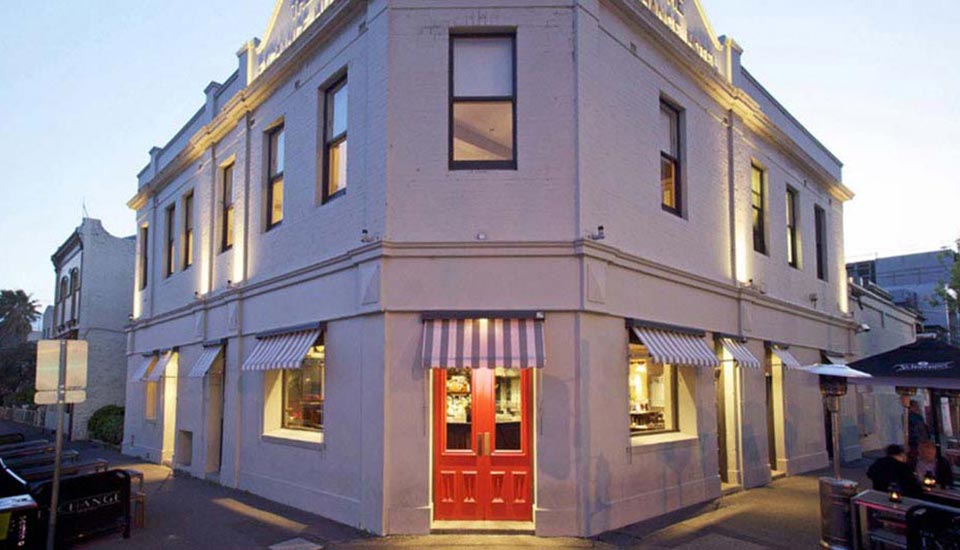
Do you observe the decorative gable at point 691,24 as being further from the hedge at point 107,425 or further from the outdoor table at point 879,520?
the hedge at point 107,425

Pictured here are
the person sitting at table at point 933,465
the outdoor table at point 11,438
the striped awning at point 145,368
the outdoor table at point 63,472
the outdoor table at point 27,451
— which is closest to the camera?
the person sitting at table at point 933,465

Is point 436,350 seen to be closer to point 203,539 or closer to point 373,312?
point 373,312

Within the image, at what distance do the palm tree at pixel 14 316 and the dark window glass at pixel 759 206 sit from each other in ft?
186

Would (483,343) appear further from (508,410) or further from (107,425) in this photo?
(107,425)

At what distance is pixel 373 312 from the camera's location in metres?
9.89

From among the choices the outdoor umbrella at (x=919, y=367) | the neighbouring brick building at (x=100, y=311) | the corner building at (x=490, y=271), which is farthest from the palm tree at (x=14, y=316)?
the outdoor umbrella at (x=919, y=367)

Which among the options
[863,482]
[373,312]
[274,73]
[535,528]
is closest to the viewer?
[535,528]

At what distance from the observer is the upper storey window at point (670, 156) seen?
12.5 meters

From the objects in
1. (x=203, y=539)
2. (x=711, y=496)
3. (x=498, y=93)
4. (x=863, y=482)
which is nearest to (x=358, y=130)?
(x=498, y=93)

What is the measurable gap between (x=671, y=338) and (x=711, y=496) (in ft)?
10.2

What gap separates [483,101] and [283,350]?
5336mm

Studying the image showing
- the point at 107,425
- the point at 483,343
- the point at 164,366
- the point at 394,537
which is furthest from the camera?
the point at 107,425

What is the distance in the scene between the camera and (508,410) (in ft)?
Answer: 31.8

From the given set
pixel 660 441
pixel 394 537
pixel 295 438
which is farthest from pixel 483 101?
pixel 295 438
